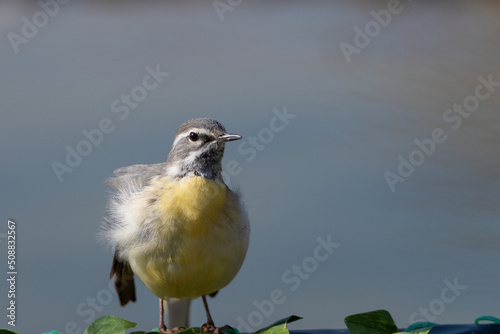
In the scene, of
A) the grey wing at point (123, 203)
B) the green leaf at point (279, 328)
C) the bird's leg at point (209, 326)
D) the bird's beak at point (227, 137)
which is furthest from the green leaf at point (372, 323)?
the grey wing at point (123, 203)

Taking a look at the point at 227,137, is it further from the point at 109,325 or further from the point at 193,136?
the point at 109,325

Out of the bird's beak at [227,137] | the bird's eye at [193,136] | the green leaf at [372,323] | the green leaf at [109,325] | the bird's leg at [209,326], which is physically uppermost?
the bird's eye at [193,136]

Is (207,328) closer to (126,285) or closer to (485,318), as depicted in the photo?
(126,285)

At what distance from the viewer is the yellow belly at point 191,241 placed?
6.60ft

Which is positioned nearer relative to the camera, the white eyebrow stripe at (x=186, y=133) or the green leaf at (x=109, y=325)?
the green leaf at (x=109, y=325)

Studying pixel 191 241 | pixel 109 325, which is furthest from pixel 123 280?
pixel 109 325

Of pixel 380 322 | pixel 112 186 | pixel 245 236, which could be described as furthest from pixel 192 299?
pixel 380 322

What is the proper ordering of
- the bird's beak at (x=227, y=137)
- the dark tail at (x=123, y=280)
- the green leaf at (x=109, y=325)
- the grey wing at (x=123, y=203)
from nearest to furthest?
1. the green leaf at (x=109, y=325)
2. the bird's beak at (x=227, y=137)
3. the grey wing at (x=123, y=203)
4. the dark tail at (x=123, y=280)

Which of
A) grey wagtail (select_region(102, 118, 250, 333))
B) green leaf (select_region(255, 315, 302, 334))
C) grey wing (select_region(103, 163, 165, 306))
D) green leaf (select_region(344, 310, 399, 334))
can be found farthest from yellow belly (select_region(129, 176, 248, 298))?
green leaf (select_region(344, 310, 399, 334))

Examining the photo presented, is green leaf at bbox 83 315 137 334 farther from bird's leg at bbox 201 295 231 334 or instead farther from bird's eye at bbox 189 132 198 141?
bird's eye at bbox 189 132 198 141

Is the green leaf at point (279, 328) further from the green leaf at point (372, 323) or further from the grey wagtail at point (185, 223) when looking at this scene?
the grey wagtail at point (185, 223)

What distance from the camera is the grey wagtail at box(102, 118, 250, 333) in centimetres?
202

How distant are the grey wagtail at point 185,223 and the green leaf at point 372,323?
0.65 metres

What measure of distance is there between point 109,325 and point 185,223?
0.66 m
